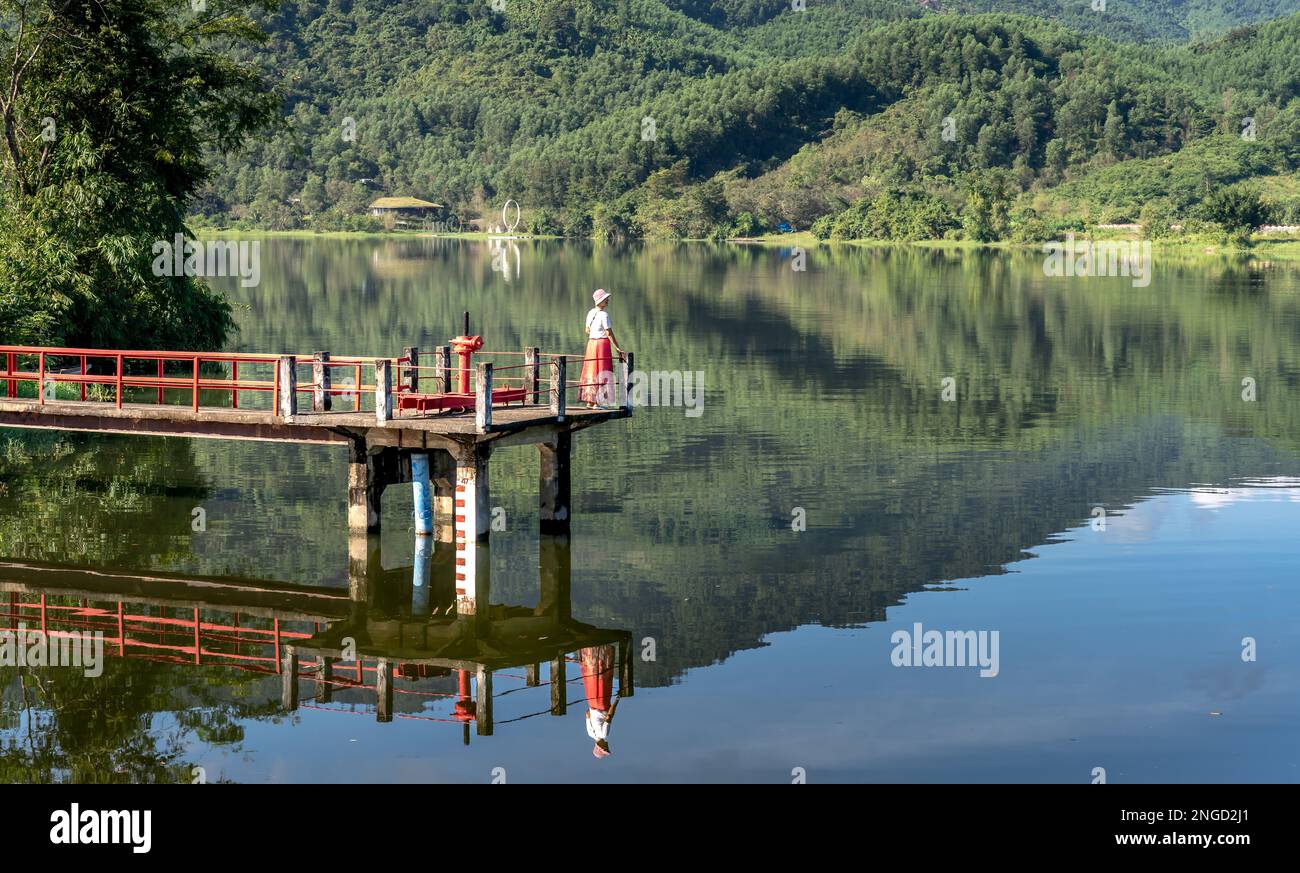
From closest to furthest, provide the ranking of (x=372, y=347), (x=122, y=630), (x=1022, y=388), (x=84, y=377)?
(x=122, y=630), (x=84, y=377), (x=1022, y=388), (x=372, y=347)

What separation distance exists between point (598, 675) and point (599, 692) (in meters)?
0.79

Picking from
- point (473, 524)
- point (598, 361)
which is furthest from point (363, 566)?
point (598, 361)

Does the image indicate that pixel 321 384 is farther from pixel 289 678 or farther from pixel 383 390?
pixel 289 678

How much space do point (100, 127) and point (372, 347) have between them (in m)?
19.5

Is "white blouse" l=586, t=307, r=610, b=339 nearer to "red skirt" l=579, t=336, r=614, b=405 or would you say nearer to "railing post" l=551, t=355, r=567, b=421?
"red skirt" l=579, t=336, r=614, b=405

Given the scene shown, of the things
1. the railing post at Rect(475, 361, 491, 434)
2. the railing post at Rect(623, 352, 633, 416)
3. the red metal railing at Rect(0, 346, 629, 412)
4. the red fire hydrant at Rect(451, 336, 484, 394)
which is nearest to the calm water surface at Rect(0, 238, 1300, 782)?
the red metal railing at Rect(0, 346, 629, 412)

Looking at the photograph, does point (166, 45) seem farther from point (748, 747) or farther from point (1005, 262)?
point (1005, 262)

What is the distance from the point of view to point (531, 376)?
33.4 meters

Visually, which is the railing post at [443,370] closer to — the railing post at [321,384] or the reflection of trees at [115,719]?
the railing post at [321,384]

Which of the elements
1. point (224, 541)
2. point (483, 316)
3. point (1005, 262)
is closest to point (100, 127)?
point (224, 541)

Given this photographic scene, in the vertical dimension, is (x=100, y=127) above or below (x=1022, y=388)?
above

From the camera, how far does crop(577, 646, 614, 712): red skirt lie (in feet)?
81.4

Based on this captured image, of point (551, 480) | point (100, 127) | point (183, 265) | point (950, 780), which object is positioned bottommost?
point (950, 780)

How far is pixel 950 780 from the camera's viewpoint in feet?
70.9
